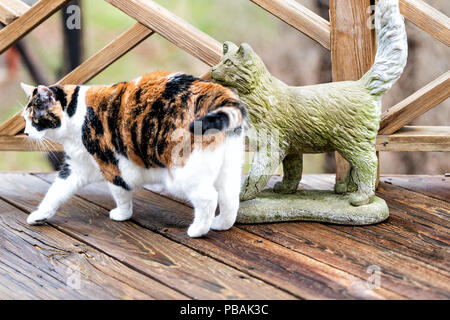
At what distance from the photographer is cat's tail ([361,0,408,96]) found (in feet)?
6.02

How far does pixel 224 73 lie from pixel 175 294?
76cm

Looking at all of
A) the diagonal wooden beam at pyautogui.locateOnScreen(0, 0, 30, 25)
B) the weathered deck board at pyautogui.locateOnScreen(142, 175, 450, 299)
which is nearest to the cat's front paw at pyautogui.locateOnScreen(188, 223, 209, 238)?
the weathered deck board at pyautogui.locateOnScreen(142, 175, 450, 299)

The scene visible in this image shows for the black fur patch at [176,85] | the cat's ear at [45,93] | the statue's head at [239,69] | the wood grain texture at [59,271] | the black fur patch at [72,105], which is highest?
the statue's head at [239,69]

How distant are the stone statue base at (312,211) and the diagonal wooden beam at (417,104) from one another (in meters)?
0.39

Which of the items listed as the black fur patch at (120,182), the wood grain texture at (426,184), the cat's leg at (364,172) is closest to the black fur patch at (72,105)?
the black fur patch at (120,182)

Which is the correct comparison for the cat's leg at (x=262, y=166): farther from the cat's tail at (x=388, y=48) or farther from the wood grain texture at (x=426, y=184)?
the wood grain texture at (x=426, y=184)

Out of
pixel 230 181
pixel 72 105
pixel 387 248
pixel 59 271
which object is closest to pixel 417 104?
pixel 387 248

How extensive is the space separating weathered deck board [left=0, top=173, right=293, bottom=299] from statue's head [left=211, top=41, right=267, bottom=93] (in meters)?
0.58

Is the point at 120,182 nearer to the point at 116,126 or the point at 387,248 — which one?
the point at 116,126

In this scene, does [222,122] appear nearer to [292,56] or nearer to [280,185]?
[280,185]

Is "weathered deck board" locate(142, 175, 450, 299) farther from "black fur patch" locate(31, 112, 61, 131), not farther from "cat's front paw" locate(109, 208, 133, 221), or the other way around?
"black fur patch" locate(31, 112, 61, 131)

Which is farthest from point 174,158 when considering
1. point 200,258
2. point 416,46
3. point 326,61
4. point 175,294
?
point 416,46

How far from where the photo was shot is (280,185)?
214cm

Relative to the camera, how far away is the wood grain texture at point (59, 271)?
1.51 m
